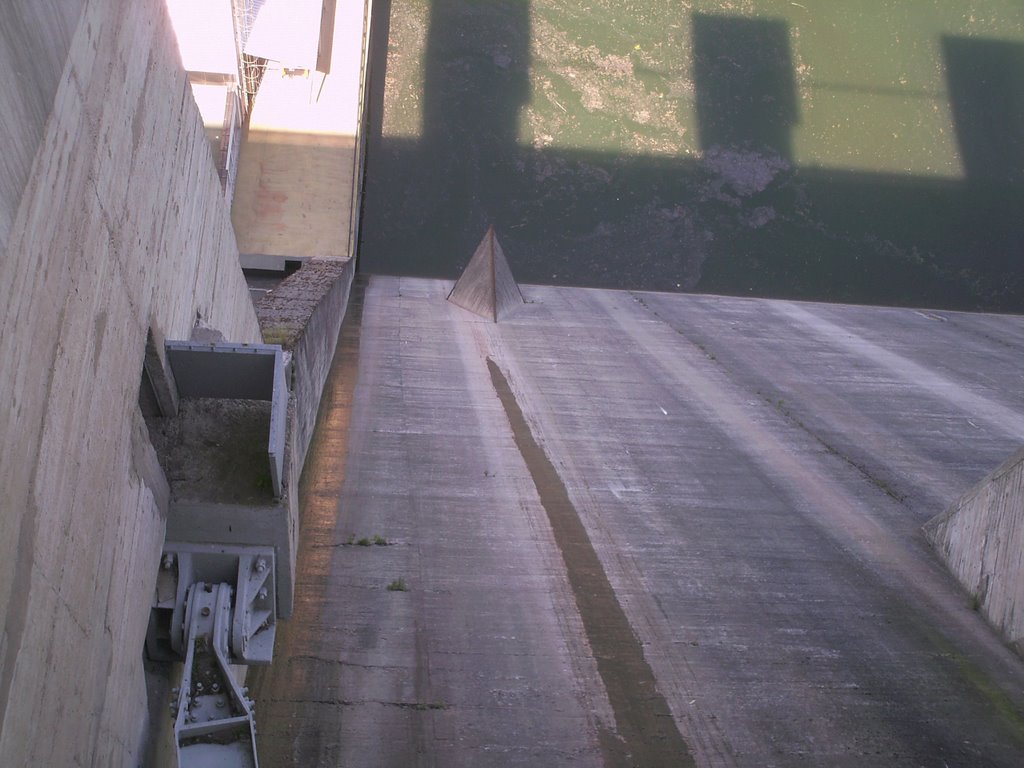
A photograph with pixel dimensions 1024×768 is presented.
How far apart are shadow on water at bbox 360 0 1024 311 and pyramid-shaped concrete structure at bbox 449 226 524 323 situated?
3.59 metres

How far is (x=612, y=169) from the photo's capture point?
78.0 ft

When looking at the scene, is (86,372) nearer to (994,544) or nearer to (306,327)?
(306,327)

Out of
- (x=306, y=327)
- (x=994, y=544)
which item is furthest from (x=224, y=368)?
(x=994, y=544)

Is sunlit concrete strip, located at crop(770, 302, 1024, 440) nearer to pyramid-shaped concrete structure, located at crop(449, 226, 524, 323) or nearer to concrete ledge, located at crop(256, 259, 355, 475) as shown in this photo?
pyramid-shaped concrete structure, located at crop(449, 226, 524, 323)

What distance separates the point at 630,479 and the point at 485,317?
6986 millimetres

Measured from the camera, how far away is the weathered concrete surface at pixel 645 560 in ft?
24.0

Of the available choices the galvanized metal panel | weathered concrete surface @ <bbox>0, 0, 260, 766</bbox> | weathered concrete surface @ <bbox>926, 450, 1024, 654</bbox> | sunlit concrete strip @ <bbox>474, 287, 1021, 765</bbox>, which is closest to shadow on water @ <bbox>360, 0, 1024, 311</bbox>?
sunlit concrete strip @ <bbox>474, 287, 1021, 765</bbox>

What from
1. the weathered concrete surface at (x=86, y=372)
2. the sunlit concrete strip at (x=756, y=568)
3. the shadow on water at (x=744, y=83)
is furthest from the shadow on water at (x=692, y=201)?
the weathered concrete surface at (x=86, y=372)

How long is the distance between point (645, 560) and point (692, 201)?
15.4 metres

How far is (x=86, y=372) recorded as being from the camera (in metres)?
4.74

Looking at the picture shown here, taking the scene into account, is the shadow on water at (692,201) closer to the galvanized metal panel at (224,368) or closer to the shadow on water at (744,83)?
the shadow on water at (744,83)

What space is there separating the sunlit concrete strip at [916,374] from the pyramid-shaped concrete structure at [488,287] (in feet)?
17.6

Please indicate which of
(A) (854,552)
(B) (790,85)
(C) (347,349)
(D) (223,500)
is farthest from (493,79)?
(D) (223,500)

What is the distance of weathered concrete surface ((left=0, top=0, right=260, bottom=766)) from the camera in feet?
12.7
